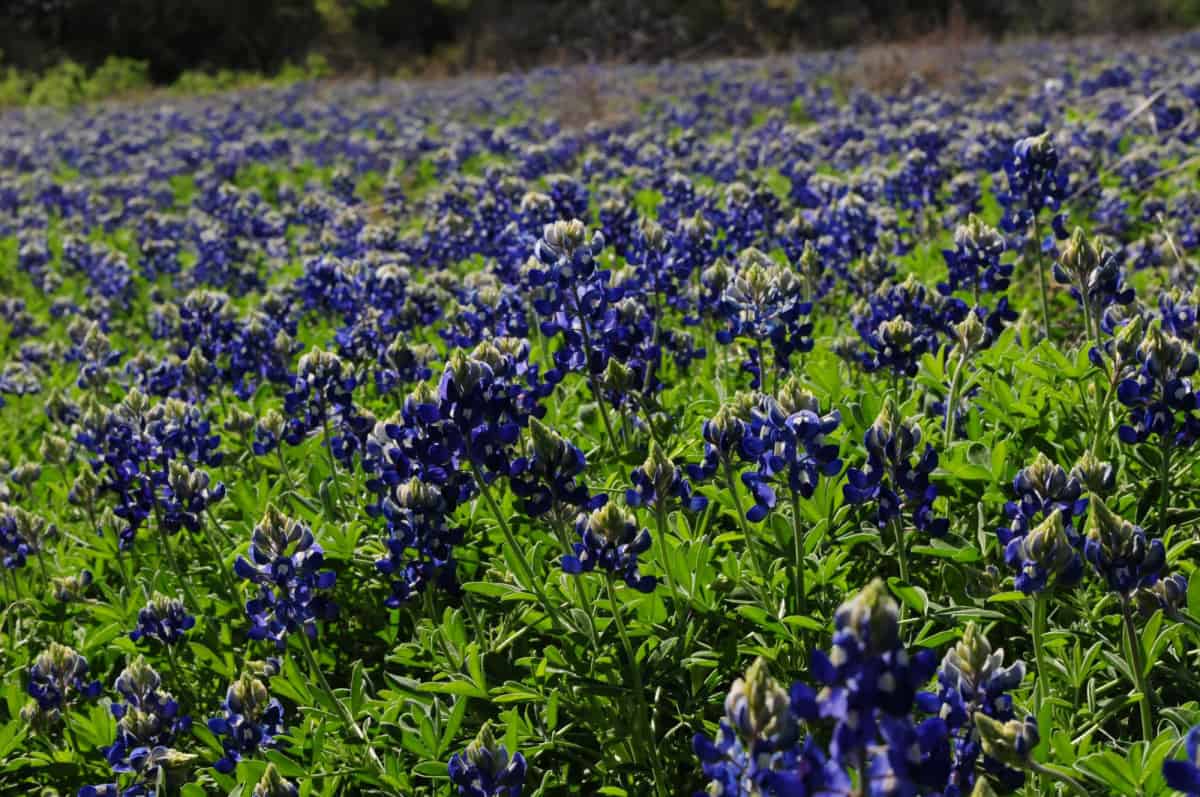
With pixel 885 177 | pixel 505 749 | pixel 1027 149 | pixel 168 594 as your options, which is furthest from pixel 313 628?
pixel 885 177

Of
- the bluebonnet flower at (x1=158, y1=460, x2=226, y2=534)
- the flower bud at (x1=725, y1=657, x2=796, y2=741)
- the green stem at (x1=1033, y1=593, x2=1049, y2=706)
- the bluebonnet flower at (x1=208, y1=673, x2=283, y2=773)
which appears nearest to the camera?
Answer: the flower bud at (x1=725, y1=657, x2=796, y2=741)

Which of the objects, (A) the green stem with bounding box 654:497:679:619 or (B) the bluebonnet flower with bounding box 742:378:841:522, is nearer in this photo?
(B) the bluebonnet flower with bounding box 742:378:841:522

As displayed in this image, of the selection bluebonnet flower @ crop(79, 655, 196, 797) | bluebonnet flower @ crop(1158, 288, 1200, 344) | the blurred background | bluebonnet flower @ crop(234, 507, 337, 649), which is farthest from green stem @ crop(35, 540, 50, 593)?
the blurred background

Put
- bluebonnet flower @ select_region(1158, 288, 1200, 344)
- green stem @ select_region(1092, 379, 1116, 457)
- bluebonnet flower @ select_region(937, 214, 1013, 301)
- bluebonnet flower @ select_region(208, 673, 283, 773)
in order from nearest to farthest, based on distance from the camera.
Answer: bluebonnet flower @ select_region(208, 673, 283, 773)
green stem @ select_region(1092, 379, 1116, 457)
bluebonnet flower @ select_region(1158, 288, 1200, 344)
bluebonnet flower @ select_region(937, 214, 1013, 301)

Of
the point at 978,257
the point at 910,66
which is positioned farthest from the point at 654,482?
the point at 910,66

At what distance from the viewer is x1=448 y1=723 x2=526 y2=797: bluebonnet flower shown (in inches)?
85.8

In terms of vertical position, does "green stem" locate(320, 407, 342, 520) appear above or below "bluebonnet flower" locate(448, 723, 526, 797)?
above

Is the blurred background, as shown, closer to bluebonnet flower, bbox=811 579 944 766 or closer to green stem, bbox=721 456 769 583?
green stem, bbox=721 456 769 583

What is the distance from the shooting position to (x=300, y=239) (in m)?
8.10

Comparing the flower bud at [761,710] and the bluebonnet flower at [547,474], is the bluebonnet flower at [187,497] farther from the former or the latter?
the flower bud at [761,710]

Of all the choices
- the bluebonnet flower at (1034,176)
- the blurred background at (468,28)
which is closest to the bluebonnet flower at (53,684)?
the bluebonnet flower at (1034,176)

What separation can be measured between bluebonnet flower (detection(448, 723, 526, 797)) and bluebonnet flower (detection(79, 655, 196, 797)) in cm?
83

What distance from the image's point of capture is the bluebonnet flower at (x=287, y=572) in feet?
8.84

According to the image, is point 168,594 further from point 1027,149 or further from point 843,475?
point 1027,149
